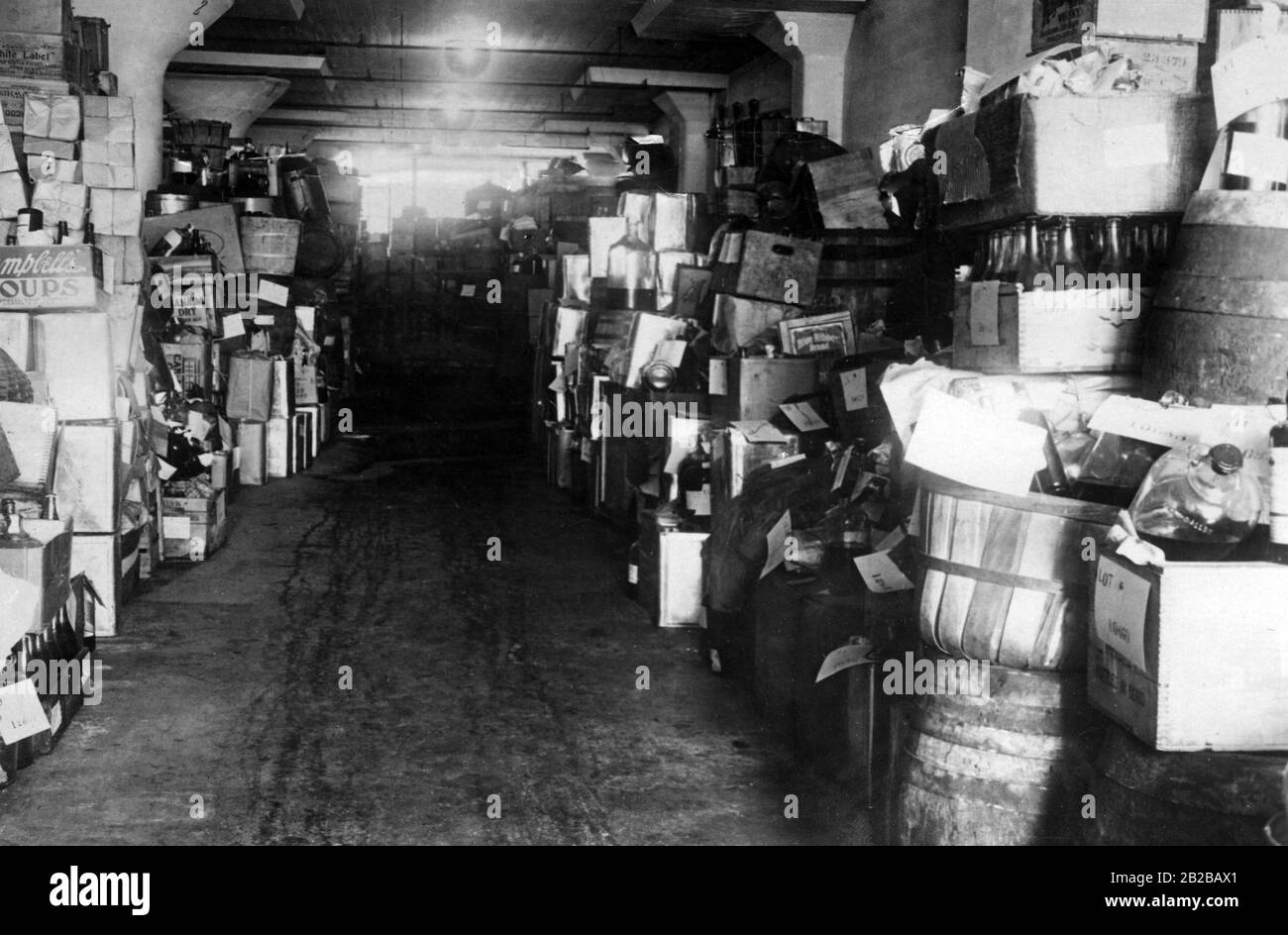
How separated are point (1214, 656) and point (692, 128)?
11998 mm

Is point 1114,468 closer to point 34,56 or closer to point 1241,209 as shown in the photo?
point 1241,209

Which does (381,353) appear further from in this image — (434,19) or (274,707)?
(274,707)

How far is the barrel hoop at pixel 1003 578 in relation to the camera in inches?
91.9

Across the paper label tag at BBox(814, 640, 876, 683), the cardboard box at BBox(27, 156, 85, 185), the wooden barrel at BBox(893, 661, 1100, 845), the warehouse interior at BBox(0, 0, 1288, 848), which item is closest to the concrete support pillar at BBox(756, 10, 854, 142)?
the warehouse interior at BBox(0, 0, 1288, 848)

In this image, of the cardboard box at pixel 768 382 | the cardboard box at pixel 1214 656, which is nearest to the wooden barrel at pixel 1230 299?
the cardboard box at pixel 1214 656

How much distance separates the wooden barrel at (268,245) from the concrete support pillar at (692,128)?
5234 mm

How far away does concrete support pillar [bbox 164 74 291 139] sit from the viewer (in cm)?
1258

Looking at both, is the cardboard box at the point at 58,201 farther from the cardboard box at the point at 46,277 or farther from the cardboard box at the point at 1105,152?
the cardboard box at the point at 1105,152

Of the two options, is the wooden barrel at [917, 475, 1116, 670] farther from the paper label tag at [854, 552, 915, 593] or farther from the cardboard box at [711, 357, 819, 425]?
the cardboard box at [711, 357, 819, 425]

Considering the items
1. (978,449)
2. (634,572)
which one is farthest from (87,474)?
(978,449)

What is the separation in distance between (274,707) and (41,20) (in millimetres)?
3843

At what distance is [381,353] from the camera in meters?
13.6

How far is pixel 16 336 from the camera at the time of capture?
412 centimetres

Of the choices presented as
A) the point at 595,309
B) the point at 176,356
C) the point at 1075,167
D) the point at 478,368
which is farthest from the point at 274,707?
the point at 478,368
